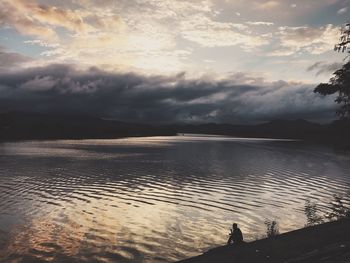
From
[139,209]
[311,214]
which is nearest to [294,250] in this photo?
[311,214]

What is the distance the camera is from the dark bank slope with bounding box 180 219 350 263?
55.6ft

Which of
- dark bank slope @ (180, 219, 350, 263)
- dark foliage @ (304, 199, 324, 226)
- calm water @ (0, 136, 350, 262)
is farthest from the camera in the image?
dark foliage @ (304, 199, 324, 226)

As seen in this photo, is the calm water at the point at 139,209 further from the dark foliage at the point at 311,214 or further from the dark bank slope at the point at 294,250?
the dark bank slope at the point at 294,250

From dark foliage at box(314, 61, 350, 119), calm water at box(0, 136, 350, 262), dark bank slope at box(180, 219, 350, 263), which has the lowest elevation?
calm water at box(0, 136, 350, 262)

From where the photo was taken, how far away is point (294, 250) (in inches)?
727

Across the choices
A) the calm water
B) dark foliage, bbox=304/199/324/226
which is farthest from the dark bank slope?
dark foliage, bbox=304/199/324/226

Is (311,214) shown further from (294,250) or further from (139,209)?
(294,250)

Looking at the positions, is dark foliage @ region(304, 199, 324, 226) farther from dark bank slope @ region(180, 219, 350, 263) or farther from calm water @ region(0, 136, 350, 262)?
dark bank slope @ region(180, 219, 350, 263)

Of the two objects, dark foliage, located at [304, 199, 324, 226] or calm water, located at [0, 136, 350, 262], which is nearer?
calm water, located at [0, 136, 350, 262]

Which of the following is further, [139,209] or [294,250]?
[139,209]

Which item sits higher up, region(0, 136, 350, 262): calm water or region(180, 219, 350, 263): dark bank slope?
region(180, 219, 350, 263): dark bank slope

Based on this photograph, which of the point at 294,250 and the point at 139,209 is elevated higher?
the point at 294,250

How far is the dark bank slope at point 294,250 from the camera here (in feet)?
55.6

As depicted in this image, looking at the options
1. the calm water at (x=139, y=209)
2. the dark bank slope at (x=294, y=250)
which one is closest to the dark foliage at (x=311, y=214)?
the calm water at (x=139, y=209)
